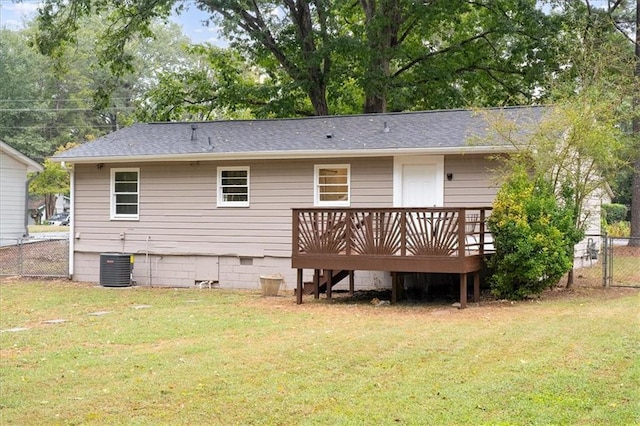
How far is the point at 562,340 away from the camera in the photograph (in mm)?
7789

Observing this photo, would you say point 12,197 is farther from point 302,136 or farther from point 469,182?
point 469,182

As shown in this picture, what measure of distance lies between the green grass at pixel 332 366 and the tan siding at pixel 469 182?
293 cm

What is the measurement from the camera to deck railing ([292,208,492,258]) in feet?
37.3

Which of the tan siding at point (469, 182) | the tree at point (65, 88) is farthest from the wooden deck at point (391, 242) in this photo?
the tree at point (65, 88)

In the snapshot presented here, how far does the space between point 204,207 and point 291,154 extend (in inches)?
101

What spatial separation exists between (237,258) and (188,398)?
9940 millimetres

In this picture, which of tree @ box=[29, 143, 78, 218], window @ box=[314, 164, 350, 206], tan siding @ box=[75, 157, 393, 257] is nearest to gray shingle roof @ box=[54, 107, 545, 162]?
tan siding @ box=[75, 157, 393, 257]

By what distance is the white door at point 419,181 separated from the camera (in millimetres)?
14125

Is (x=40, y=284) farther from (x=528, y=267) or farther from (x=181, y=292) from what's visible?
(x=528, y=267)

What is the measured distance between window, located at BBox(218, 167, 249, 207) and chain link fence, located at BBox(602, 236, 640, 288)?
24.2 ft

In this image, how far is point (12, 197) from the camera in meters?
23.8

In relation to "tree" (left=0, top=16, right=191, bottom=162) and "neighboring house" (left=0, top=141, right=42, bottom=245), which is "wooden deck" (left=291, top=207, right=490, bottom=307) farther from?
"tree" (left=0, top=16, right=191, bottom=162)

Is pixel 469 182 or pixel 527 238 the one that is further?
pixel 469 182

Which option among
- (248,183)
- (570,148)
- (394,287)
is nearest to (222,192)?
(248,183)
